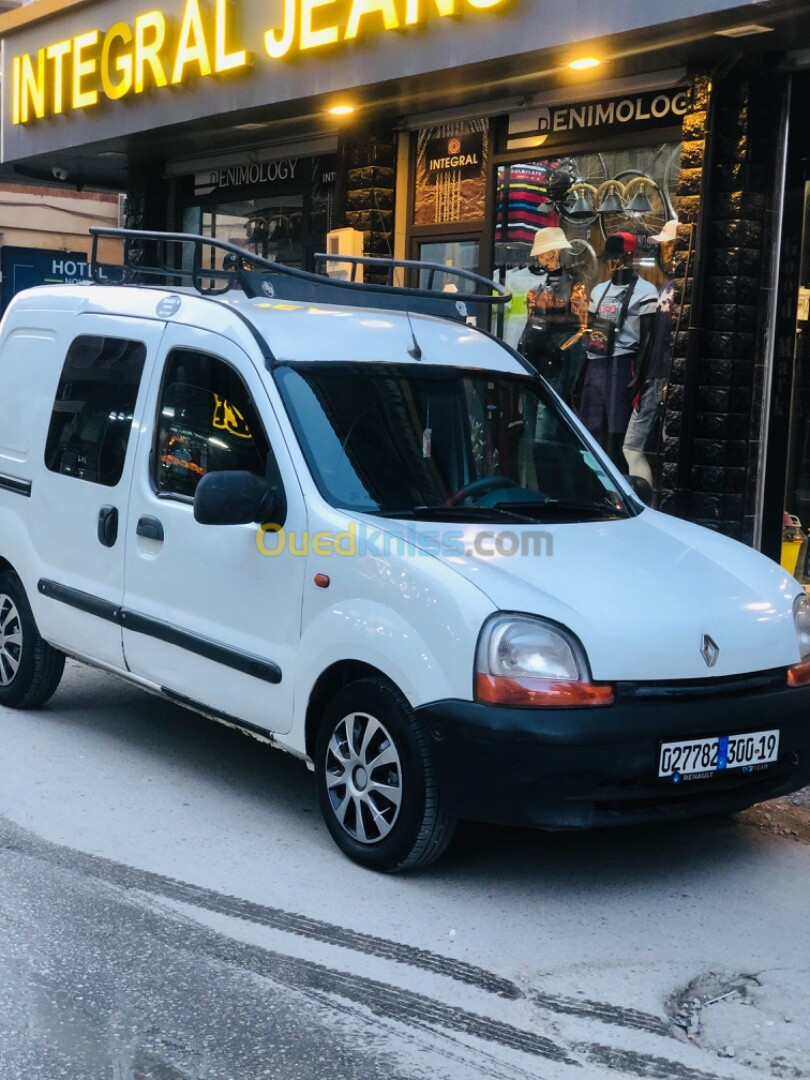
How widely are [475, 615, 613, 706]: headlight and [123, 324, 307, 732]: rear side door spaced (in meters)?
0.91

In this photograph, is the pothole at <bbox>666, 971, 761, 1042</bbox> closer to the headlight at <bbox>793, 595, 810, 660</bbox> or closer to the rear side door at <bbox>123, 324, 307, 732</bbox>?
the headlight at <bbox>793, 595, 810, 660</bbox>

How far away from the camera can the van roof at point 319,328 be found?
17.9 feet

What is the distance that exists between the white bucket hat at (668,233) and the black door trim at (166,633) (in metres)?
5.47

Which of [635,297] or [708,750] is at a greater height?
[635,297]

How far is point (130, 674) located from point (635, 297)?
5665 millimetres

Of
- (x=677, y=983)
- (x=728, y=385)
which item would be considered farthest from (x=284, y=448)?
(x=728, y=385)

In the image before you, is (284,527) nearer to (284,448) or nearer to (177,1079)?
(284,448)

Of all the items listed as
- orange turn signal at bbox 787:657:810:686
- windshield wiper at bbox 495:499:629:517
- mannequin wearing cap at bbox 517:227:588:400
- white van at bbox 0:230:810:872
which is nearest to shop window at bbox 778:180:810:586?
mannequin wearing cap at bbox 517:227:588:400

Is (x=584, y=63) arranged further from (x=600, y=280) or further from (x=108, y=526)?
(x=108, y=526)

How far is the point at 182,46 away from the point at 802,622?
9261 millimetres

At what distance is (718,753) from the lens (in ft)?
14.8

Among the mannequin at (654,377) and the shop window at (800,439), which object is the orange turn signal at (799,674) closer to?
the shop window at (800,439)

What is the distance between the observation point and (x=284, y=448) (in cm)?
511

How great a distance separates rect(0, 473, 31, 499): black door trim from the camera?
262 inches
